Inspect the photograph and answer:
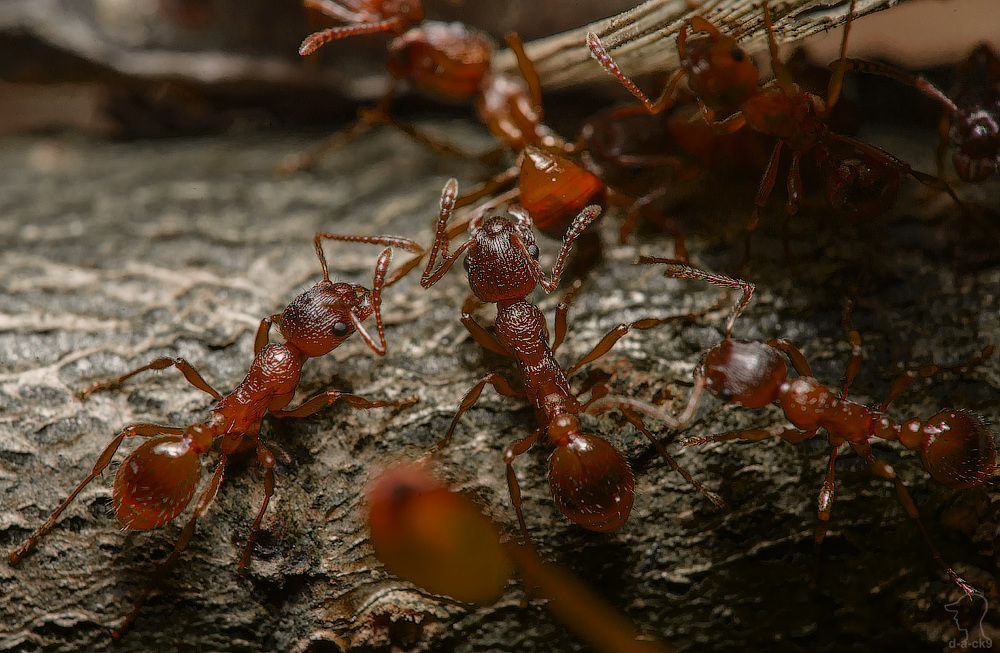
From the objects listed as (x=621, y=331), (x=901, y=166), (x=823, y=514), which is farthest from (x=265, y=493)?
(x=901, y=166)

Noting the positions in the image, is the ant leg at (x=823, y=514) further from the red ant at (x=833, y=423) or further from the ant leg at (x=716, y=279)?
the ant leg at (x=716, y=279)

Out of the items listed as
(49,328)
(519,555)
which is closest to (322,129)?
(49,328)

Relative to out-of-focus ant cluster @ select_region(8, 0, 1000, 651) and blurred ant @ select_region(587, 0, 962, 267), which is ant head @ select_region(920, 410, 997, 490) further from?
blurred ant @ select_region(587, 0, 962, 267)

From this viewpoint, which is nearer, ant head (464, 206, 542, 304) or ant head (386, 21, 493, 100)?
ant head (464, 206, 542, 304)

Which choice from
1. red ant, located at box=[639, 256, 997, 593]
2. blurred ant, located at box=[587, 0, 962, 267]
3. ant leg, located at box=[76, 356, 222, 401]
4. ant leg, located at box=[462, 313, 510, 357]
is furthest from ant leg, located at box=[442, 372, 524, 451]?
blurred ant, located at box=[587, 0, 962, 267]

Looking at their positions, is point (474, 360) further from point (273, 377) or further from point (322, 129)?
point (322, 129)

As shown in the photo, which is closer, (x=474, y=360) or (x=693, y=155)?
(x=474, y=360)
